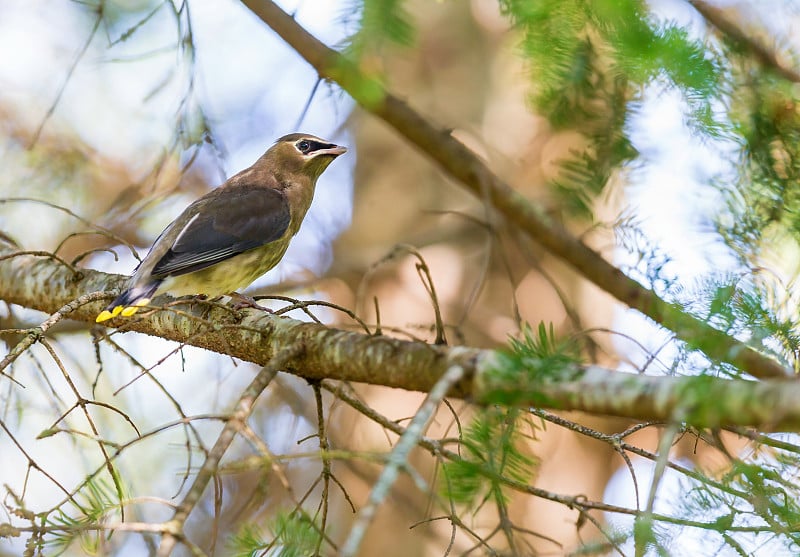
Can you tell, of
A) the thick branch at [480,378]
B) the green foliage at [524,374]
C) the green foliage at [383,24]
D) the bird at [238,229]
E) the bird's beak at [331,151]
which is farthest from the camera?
the bird's beak at [331,151]

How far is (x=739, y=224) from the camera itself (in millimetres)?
3244

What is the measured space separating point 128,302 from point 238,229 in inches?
47.6

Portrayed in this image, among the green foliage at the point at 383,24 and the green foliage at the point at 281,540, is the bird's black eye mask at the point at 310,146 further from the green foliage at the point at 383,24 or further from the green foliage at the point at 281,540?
the green foliage at the point at 281,540

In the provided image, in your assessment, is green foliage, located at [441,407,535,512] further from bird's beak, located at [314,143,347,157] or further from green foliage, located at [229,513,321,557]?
bird's beak, located at [314,143,347,157]

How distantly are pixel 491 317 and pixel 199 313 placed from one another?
2839mm

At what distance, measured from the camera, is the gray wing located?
4.59 meters

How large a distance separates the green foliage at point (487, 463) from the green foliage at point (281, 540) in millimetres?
383

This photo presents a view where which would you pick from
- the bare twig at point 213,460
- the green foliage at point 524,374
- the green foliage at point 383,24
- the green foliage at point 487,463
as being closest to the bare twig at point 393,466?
the green foliage at point 524,374

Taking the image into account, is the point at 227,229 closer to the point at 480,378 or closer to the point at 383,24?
the point at 383,24

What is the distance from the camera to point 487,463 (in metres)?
2.40

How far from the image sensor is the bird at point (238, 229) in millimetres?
4559

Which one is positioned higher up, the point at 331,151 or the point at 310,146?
the point at 310,146

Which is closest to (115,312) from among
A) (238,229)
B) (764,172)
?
(238,229)

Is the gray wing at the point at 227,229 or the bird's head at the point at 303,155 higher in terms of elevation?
the bird's head at the point at 303,155
